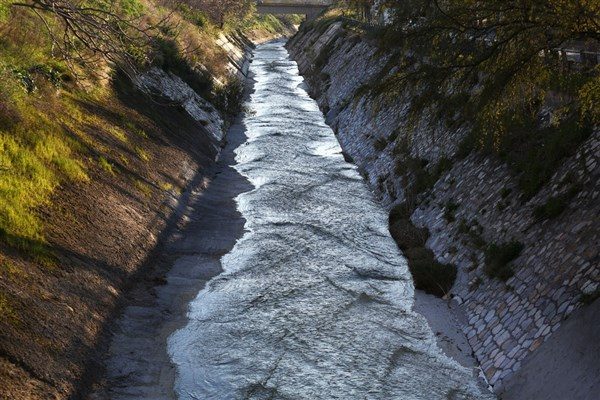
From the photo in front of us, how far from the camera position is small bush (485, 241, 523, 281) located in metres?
15.9

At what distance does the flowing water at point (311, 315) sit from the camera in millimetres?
13297

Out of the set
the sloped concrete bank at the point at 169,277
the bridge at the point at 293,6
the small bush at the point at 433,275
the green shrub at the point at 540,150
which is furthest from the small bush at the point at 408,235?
the bridge at the point at 293,6

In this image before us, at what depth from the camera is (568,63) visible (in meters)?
16.6

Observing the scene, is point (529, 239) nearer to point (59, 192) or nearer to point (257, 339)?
point (257, 339)

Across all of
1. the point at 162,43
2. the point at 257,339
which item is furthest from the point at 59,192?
the point at 162,43

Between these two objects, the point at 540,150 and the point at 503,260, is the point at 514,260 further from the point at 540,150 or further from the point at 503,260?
the point at 540,150

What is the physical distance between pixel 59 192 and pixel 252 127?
70.5 feet

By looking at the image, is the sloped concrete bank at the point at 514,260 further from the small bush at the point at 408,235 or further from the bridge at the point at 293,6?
the bridge at the point at 293,6

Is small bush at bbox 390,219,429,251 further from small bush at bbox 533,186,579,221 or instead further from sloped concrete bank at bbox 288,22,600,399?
small bush at bbox 533,186,579,221

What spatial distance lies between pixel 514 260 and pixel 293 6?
8915 cm

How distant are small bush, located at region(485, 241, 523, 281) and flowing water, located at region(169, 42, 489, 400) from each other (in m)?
2.15

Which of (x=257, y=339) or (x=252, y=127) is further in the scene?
(x=252, y=127)

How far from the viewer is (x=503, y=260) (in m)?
16.3

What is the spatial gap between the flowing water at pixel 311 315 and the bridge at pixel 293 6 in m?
75.6
